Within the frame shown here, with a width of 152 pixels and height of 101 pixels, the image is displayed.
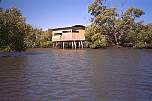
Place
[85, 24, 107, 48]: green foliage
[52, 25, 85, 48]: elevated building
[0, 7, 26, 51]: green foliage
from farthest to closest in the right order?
1. [85, 24, 107, 48]: green foliage
2. [52, 25, 85, 48]: elevated building
3. [0, 7, 26, 51]: green foliage

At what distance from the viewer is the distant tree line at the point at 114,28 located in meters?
77.4

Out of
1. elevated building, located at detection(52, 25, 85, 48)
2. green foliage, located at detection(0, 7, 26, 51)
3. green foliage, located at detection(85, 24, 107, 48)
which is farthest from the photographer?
green foliage, located at detection(85, 24, 107, 48)

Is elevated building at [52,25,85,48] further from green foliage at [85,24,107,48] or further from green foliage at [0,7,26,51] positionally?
green foliage at [0,7,26,51]

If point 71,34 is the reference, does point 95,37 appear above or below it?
below

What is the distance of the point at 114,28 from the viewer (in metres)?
83.0

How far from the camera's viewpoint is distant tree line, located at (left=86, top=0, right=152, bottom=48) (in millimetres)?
77375

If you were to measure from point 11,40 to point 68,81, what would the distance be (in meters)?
27.8

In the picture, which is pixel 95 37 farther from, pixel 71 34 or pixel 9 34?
pixel 9 34

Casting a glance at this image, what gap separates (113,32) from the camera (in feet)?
273

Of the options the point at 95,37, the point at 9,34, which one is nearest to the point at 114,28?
the point at 95,37

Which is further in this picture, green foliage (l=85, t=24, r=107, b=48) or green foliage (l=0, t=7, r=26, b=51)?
green foliage (l=85, t=24, r=107, b=48)

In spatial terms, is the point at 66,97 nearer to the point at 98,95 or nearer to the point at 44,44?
the point at 98,95

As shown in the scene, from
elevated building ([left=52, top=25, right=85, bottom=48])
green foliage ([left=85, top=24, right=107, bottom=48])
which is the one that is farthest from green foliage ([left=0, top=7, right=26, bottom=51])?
green foliage ([left=85, top=24, right=107, bottom=48])

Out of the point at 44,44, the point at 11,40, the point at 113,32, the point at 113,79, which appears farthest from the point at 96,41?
the point at 113,79
